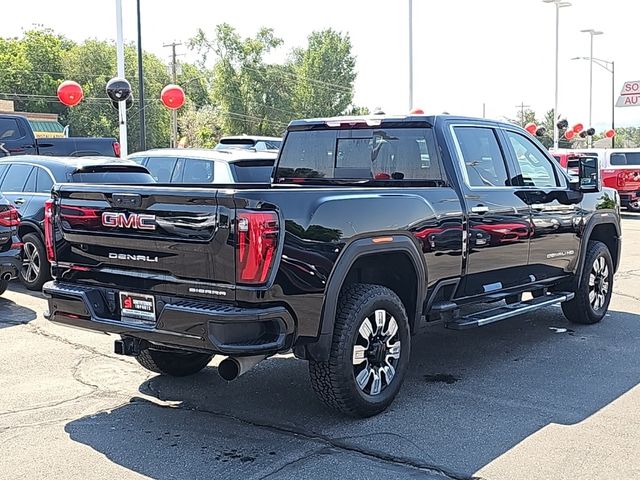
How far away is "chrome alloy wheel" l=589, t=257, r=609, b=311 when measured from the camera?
8117 mm

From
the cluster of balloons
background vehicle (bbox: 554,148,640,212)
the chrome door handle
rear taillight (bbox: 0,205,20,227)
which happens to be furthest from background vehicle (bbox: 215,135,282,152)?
the chrome door handle

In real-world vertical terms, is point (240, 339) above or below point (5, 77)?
below

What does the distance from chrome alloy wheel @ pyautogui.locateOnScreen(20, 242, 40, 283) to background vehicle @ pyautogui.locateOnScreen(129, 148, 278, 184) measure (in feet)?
7.11

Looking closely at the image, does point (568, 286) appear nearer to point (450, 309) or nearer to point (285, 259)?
point (450, 309)

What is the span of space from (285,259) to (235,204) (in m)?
0.44

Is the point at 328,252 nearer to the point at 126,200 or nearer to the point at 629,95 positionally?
the point at 126,200

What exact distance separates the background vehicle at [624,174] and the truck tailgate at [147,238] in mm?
19928

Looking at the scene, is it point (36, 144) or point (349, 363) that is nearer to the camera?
point (349, 363)

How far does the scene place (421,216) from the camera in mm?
5531

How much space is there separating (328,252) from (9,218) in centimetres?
536

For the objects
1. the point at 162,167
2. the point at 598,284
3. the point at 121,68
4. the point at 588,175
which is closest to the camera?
the point at 588,175

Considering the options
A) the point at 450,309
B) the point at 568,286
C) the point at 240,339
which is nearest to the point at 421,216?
the point at 450,309

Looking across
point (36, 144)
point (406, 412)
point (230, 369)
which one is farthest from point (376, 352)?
point (36, 144)

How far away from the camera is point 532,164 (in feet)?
23.7
